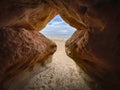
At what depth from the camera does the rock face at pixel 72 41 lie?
2.07 meters

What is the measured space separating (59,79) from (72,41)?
2.88 feet

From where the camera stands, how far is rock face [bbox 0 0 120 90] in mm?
2072

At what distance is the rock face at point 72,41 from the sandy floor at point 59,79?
37 centimetres

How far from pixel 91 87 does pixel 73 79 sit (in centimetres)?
44

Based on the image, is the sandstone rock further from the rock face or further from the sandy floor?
the sandy floor

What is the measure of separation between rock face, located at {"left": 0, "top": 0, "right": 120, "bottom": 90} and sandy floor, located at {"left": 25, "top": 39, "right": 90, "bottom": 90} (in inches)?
14.4

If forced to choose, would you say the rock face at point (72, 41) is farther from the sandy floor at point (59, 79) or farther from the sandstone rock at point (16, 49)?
the sandy floor at point (59, 79)

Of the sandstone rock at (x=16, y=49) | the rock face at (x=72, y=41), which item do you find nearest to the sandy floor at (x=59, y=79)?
the rock face at (x=72, y=41)

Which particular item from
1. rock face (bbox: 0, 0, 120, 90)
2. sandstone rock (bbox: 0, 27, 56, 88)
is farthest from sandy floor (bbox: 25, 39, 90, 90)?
sandstone rock (bbox: 0, 27, 56, 88)

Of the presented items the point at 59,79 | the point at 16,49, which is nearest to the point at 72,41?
the point at 59,79

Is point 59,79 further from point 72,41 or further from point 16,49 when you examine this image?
point 16,49

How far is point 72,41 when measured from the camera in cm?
327

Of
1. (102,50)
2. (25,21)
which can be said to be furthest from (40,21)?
(102,50)

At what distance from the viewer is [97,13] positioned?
6.69ft
